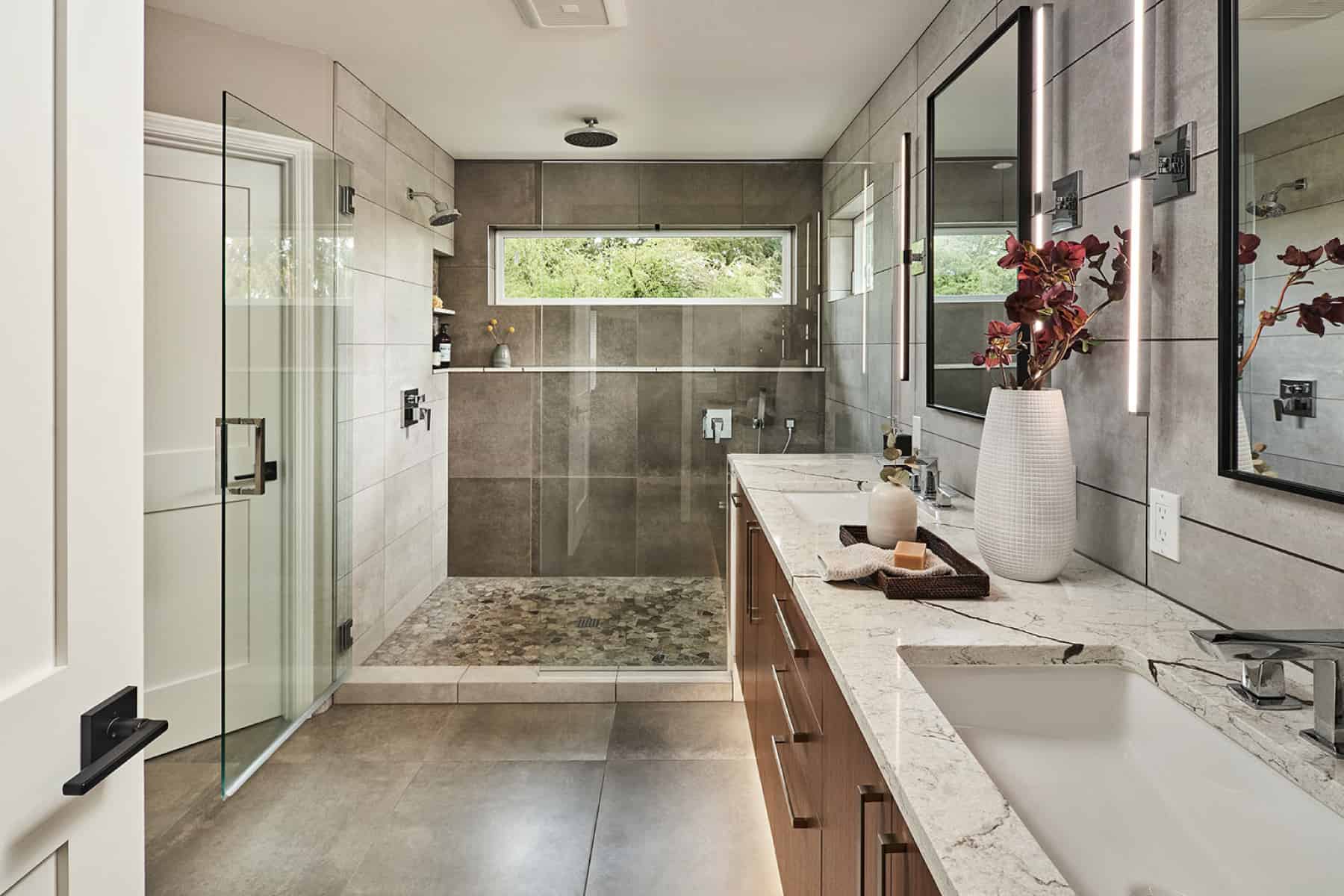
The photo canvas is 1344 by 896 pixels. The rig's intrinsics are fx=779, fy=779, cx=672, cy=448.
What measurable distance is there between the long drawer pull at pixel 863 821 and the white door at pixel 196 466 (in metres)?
2.09

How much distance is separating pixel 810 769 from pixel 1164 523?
776mm

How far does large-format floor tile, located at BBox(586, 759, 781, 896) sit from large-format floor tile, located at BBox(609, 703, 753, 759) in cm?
6

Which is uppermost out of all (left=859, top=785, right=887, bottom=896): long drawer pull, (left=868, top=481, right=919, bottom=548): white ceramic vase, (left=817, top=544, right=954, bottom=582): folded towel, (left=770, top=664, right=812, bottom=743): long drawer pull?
(left=868, top=481, right=919, bottom=548): white ceramic vase

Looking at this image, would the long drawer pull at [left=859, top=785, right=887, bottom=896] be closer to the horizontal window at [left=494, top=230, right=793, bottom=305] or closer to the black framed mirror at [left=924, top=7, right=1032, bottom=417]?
the black framed mirror at [left=924, top=7, right=1032, bottom=417]

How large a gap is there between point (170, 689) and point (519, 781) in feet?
4.13

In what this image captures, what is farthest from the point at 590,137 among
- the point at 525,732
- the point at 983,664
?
the point at 983,664

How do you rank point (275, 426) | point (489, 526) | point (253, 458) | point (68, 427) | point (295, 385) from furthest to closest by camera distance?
point (489, 526) < point (295, 385) < point (275, 426) < point (253, 458) < point (68, 427)

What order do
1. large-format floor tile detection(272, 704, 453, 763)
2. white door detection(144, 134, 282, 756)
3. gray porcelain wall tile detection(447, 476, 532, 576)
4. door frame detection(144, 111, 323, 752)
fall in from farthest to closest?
gray porcelain wall tile detection(447, 476, 532, 576), large-format floor tile detection(272, 704, 453, 763), door frame detection(144, 111, 323, 752), white door detection(144, 134, 282, 756)

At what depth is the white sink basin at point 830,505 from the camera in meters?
2.35

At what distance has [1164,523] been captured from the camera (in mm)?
1394

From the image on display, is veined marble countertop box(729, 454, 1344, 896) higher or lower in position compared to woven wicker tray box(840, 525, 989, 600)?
lower

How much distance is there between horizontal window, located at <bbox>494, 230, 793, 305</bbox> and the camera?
3.11 meters

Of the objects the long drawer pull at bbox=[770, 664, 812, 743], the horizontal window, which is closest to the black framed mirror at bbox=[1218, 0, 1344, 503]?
the long drawer pull at bbox=[770, 664, 812, 743]

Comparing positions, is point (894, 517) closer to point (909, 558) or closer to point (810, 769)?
point (909, 558)
